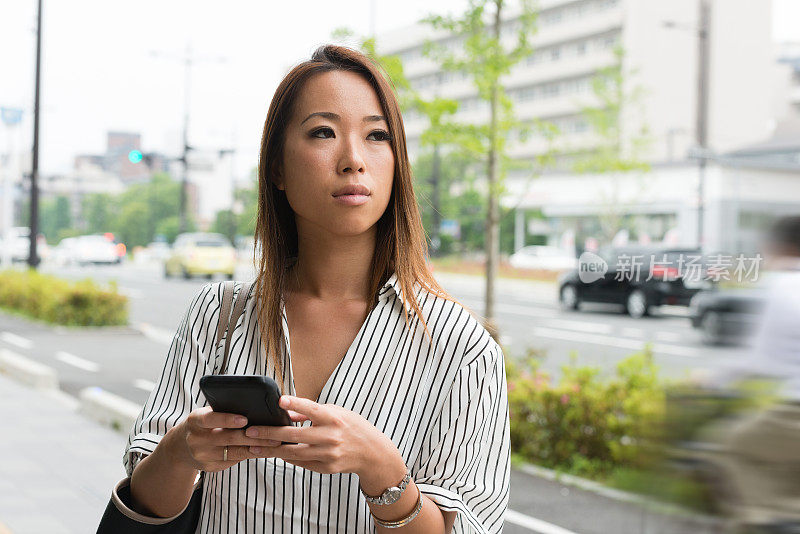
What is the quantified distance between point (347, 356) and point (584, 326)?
14996mm

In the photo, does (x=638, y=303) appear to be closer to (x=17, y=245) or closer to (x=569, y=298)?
(x=569, y=298)

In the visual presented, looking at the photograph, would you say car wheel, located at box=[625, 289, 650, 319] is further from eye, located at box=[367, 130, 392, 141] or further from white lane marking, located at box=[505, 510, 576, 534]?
eye, located at box=[367, 130, 392, 141]

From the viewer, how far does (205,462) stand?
1229mm

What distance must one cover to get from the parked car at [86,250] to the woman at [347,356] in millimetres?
30990

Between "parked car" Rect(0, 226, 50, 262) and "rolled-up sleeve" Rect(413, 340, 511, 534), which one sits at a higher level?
"parked car" Rect(0, 226, 50, 262)

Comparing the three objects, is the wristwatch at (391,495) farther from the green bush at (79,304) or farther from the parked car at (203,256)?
the parked car at (203,256)

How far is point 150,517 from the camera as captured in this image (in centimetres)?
139

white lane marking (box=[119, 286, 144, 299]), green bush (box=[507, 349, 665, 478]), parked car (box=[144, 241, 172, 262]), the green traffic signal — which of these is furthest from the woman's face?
parked car (box=[144, 241, 172, 262])

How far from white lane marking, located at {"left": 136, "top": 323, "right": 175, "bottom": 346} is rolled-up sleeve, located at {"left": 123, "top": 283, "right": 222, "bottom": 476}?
12.3 metres

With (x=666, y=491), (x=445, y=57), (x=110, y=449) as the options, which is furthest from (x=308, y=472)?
(x=445, y=57)

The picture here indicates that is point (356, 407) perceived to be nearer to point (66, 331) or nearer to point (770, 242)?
point (770, 242)

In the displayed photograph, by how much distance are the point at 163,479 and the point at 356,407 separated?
301 millimetres

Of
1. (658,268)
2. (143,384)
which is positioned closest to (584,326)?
(143,384)

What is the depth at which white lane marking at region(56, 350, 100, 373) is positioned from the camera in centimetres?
1058
